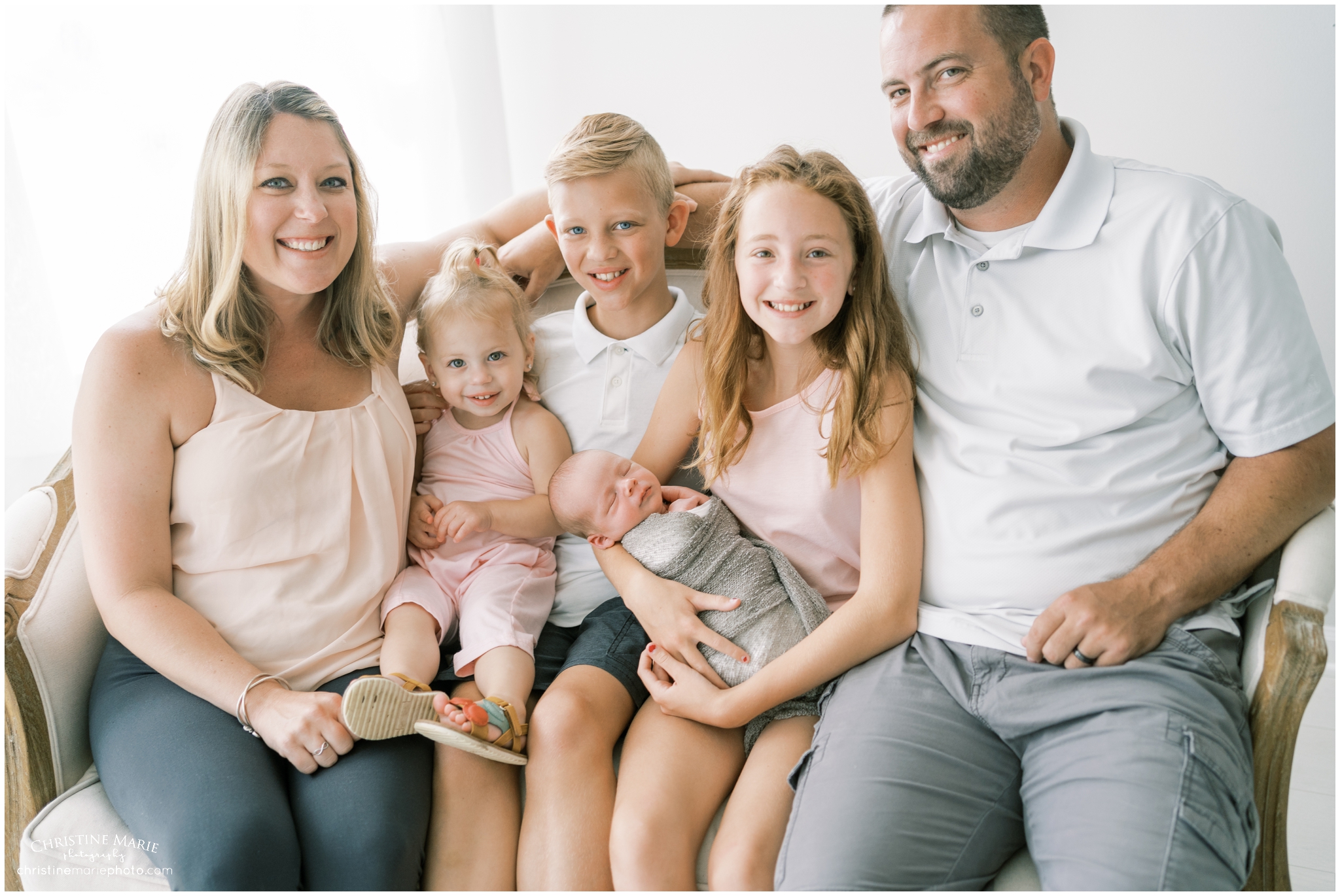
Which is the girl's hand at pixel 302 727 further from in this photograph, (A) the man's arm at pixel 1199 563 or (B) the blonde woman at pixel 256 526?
(A) the man's arm at pixel 1199 563

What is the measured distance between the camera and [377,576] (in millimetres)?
1559

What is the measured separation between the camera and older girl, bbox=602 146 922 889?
1.30 m

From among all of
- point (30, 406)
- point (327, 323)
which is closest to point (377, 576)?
point (327, 323)

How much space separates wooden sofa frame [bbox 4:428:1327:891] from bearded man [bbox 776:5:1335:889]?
48 millimetres

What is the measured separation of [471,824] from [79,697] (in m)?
0.66

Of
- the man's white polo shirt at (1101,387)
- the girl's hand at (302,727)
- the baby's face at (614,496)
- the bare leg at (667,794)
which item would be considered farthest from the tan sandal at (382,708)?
the man's white polo shirt at (1101,387)

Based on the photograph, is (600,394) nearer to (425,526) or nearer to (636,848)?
(425,526)

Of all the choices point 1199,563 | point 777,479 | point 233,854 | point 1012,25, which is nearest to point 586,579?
point 777,479

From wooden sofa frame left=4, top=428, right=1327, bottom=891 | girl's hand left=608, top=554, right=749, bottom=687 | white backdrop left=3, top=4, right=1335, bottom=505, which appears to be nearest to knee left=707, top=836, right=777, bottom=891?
girl's hand left=608, top=554, right=749, bottom=687

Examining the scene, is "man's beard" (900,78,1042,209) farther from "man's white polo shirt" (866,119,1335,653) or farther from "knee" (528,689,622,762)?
"knee" (528,689,622,762)

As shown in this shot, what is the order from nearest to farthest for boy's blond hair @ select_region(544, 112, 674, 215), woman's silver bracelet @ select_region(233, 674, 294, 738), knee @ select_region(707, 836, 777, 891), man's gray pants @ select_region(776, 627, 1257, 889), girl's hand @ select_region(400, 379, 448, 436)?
man's gray pants @ select_region(776, 627, 1257, 889)
knee @ select_region(707, 836, 777, 891)
woman's silver bracelet @ select_region(233, 674, 294, 738)
boy's blond hair @ select_region(544, 112, 674, 215)
girl's hand @ select_region(400, 379, 448, 436)

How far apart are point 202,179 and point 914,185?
3.92 ft

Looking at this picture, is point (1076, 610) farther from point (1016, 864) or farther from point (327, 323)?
point (327, 323)

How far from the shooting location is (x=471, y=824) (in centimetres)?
133
